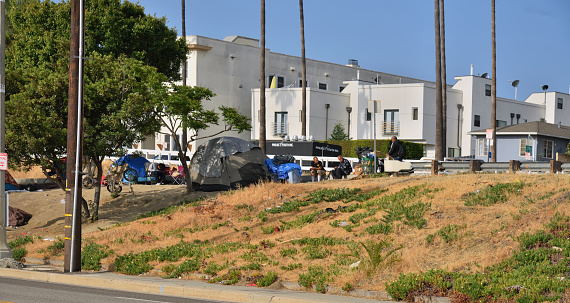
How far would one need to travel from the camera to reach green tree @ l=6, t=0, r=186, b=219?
976 inches

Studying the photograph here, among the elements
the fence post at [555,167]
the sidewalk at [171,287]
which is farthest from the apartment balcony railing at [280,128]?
the sidewalk at [171,287]

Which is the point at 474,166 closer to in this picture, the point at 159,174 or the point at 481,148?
the point at 159,174

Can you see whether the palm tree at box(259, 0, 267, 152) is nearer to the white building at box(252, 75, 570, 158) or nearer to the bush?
the bush

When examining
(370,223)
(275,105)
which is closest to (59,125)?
(370,223)

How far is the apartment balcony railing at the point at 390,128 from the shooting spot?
58031mm

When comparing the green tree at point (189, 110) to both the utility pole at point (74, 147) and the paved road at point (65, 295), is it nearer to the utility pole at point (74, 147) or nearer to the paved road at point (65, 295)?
the utility pole at point (74, 147)

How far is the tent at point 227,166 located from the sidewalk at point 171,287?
11176 millimetres

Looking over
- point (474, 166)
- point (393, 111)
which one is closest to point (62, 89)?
point (474, 166)

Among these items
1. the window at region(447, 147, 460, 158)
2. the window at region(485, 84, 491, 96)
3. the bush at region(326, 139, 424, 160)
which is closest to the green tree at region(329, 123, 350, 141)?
the bush at region(326, 139, 424, 160)

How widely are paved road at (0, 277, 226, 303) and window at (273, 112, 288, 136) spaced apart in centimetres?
4377

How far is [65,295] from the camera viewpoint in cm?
1321

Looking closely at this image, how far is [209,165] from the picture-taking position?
29.0 m

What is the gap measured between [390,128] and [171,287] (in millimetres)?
45750

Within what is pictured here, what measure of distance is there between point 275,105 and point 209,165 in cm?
3012
